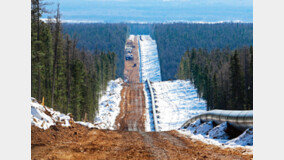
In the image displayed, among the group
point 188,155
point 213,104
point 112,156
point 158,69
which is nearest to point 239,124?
point 188,155

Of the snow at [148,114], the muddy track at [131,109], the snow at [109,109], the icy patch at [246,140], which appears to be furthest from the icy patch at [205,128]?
the snow at [109,109]

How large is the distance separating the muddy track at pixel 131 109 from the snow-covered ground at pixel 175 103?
324cm

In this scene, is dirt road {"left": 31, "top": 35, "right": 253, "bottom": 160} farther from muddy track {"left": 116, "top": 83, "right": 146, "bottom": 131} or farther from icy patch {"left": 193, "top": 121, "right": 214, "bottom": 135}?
muddy track {"left": 116, "top": 83, "right": 146, "bottom": 131}

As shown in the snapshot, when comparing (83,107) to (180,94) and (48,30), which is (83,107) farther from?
(180,94)

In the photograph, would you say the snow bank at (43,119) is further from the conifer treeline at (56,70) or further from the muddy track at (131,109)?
the muddy track at (131,109)

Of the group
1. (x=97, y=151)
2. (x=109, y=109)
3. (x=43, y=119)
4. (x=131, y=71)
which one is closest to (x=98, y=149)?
(x=97, y=151)

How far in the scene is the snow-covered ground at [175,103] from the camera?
5645cm

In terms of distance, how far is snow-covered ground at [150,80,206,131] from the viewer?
5645 cm

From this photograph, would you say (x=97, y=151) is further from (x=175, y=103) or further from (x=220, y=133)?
(x=175, y=103)

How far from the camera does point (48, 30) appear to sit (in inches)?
1518

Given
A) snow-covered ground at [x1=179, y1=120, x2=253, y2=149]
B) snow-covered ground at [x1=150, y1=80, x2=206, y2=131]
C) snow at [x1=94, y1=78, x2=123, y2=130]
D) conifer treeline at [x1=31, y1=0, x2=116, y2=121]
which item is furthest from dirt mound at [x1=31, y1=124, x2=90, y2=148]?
snow-covered ground at [x1=150, y1=80, x2=206, y2=131]

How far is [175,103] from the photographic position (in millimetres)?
74750

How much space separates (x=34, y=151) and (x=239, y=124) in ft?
33.7

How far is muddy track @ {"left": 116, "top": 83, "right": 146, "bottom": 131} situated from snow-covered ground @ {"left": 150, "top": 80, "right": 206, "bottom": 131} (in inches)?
128
